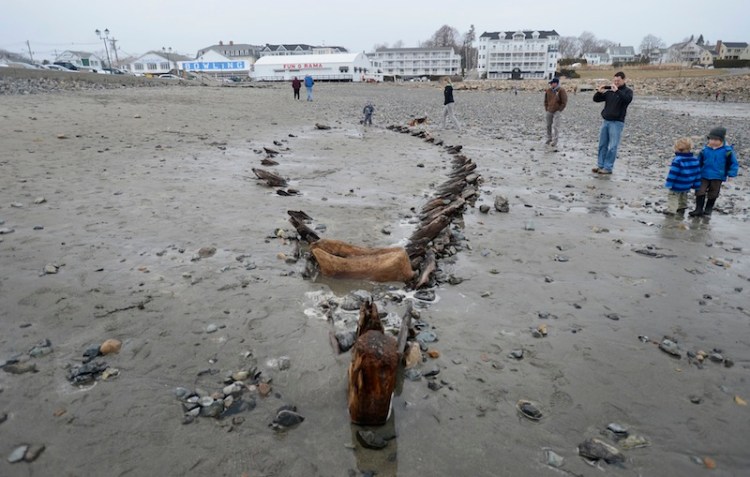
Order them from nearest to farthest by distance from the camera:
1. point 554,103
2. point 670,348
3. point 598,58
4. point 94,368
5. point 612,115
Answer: point 94,368 → point 670,348 → point 612,115 → point 554,103 → point 598,58

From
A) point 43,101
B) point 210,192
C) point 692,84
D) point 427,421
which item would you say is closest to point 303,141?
point 210,192

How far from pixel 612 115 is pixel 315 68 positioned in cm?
8363

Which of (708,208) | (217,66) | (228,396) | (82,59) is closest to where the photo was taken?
(228,396)

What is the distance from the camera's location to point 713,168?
703 cm

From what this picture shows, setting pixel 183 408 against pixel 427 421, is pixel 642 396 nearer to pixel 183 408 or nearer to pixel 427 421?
pixel 427 421

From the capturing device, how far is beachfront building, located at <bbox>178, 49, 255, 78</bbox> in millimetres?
100688

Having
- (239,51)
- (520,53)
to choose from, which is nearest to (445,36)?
(520,53)

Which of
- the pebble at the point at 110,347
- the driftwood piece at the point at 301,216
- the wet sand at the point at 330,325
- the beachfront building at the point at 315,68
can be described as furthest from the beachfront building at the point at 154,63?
the pebble at the point at 110,347

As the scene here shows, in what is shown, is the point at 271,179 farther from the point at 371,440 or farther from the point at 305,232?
the point at 371,440

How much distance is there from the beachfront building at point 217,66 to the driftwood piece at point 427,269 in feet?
341

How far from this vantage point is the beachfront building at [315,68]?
282 feet

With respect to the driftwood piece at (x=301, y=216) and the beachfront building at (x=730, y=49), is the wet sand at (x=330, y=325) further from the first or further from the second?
the beachfront building at (x=730, y=49)

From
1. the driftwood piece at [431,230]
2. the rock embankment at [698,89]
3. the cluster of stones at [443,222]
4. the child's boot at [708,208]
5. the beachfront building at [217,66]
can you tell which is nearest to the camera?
the cluster of stones at [443,222]

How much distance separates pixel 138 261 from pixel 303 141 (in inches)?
388
